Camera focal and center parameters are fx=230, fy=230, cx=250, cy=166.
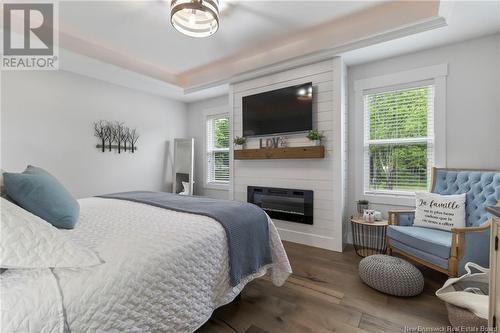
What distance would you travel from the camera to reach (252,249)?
1664 mm

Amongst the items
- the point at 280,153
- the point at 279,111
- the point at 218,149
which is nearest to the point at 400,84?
the point at 279,111

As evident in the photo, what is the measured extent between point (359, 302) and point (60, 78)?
14.6 ft

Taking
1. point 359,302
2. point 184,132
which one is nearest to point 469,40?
point 359,302

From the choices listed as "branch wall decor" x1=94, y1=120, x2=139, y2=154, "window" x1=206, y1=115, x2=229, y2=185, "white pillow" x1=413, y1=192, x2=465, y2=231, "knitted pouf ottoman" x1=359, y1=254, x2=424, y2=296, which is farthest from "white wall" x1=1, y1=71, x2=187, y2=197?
"white pillow" x1=413, y1=192, x2=465, y2=231

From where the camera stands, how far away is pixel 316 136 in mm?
2977

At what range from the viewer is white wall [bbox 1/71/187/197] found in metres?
2.87

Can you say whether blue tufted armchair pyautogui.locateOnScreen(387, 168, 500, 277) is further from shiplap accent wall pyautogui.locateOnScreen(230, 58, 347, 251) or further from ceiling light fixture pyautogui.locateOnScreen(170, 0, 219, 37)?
ceiling light fixture pyautogui.locateOnScreen(170, 0, 219, 37)

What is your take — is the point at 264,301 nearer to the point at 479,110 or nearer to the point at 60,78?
the point at 479,110

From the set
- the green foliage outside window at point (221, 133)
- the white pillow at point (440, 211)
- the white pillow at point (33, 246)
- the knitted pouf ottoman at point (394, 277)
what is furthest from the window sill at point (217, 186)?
the white pillow at point (33, 246)

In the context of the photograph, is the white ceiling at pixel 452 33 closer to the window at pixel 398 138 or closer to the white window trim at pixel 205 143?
the window at pixel 398 138

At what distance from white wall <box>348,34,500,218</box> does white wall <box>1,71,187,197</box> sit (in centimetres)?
426

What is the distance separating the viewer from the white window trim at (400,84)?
2.63m

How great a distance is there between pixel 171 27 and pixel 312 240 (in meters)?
3.21

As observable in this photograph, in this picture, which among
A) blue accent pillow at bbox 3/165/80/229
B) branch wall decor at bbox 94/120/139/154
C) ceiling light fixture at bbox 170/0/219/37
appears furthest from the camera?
branch wall decor at bbox 94/120/139/154
